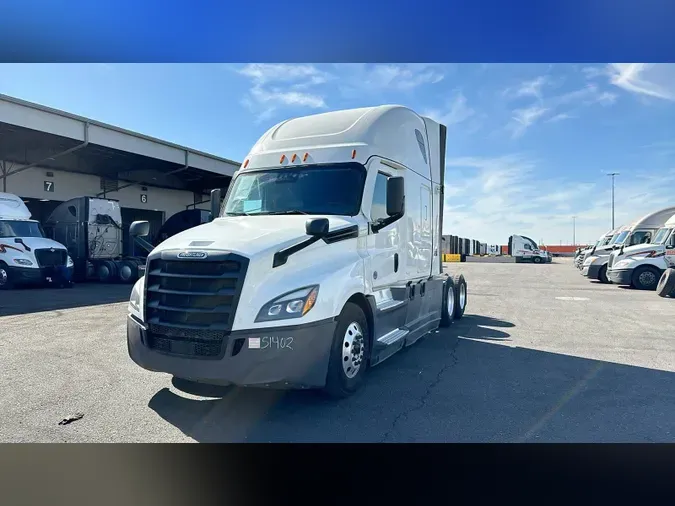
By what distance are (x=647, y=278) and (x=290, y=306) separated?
59.3 feet

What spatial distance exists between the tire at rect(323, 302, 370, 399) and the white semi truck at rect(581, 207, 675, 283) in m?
15.2

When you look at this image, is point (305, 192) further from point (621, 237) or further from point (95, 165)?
point (95, 165)

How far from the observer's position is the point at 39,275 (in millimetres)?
16641

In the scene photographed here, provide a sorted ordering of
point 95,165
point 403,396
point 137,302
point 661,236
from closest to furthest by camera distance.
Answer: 1. point 137,302
2. point 403,396
3. point 661,236
4. point 95,165

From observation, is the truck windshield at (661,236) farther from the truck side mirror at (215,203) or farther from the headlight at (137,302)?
the headlight at (137,302)

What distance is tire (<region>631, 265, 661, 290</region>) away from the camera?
1744cm

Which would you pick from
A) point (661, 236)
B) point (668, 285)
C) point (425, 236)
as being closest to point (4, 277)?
point (425, 236)

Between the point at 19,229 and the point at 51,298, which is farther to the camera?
the point at 19,229

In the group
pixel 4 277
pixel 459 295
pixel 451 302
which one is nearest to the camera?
pixel 451 302

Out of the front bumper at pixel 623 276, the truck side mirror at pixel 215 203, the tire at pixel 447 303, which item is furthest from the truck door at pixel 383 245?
the front bumper at pixel 623 276

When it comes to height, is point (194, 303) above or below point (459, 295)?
above

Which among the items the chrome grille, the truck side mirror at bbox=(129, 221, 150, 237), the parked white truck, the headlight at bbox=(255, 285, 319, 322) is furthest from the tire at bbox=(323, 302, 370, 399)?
the parked white truck
